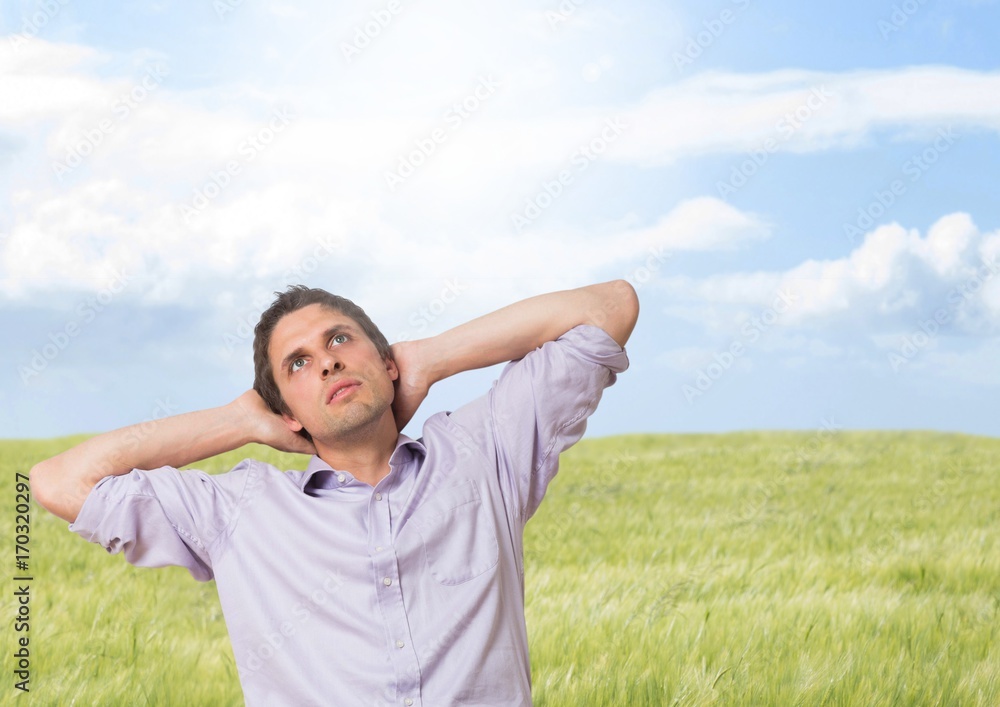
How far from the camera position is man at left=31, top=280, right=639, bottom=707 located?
2.44 meters

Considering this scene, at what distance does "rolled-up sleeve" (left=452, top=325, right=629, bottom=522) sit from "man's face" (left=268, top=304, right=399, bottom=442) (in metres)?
0.27

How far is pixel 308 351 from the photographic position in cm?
271

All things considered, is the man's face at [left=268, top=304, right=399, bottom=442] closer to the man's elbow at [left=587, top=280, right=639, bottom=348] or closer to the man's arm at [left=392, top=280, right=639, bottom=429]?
the man's arm at [left=392, top=280, right=639, bottom=429]

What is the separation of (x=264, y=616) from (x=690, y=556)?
3498 mm

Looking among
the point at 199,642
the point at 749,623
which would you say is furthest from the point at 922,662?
the point at 199,642

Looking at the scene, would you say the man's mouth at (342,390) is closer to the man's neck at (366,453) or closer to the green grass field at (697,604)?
the man's neck at (366,453)

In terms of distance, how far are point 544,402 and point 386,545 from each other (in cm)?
56

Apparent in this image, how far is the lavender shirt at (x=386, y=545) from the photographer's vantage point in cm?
243

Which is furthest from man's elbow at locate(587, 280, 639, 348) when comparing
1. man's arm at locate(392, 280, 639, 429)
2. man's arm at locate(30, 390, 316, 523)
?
man's arm at locate(30, 390, 316, 523)

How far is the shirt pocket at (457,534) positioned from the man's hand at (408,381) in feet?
1.08

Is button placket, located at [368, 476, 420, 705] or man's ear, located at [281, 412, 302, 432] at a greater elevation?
man's ear, located at [281, 412, 302, 432]

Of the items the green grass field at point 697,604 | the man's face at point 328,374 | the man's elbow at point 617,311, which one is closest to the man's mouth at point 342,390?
the man's face at point 328,374

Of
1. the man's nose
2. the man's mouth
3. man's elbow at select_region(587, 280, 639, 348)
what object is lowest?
the man's mouth

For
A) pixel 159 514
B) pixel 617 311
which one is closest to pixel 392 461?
pixel 159 514
